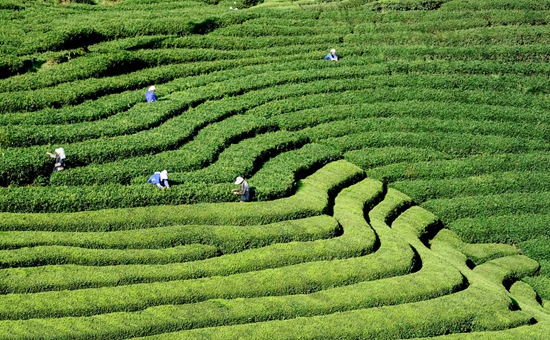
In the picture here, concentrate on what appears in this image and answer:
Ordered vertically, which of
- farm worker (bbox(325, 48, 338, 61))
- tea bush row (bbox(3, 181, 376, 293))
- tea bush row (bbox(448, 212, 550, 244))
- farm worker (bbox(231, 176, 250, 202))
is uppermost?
farm worker (bbox(325, 48, 338, 61))

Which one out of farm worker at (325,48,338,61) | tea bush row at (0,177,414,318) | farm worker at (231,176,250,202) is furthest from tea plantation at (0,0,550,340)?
farm worker at (325,48,338,61)

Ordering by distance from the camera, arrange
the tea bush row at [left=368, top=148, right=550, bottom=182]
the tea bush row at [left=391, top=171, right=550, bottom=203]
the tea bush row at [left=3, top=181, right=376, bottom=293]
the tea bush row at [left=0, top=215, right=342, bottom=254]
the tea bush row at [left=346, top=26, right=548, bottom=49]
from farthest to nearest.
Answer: the tea bush row at [left=346, top=26, right=548, bottom=49]
the tea bush row at [left=368, top=148, right=550, bottom=182]
the tea bush row at [left=391, top=171, right=550, bottom=203]
the tea bush row at [left=0, top=215, right=342, bottom=254]
the tea bush row at [left=3, top=181, right=376, bottom=293]

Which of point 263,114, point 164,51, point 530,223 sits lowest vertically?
A: point 530,223

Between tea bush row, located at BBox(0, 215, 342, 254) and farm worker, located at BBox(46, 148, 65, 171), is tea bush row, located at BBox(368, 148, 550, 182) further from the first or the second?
farm worker, located at BBox(46, 148, 65, 171)

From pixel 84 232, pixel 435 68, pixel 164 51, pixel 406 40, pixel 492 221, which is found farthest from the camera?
pixel 406 40

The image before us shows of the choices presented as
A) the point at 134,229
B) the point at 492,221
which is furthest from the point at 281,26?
the point at 134,229

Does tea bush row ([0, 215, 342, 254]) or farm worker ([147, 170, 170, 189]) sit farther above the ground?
farm worker ([147, 170, 170, 189])

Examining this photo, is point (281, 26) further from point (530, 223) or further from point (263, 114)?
point (530, 223)

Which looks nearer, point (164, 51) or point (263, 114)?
point (263, 114)
